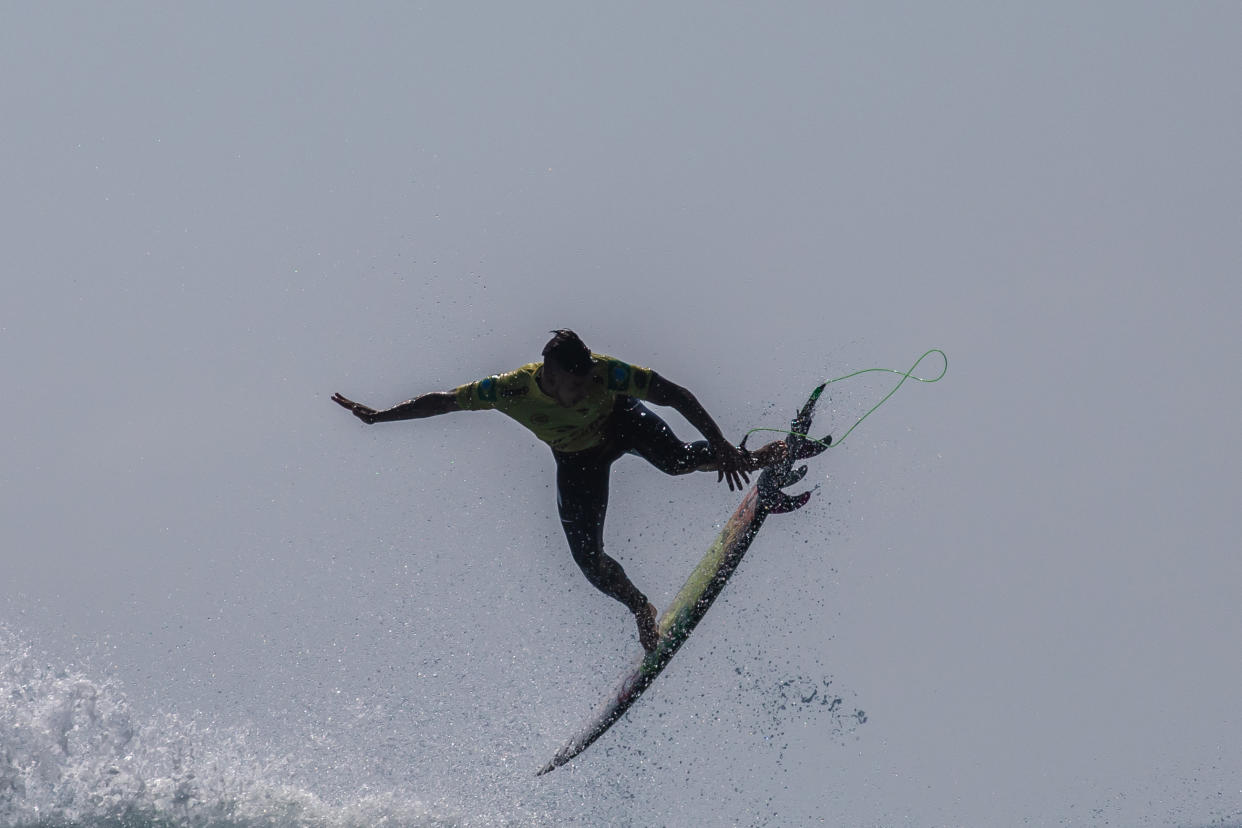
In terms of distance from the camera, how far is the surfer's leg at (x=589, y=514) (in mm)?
7602

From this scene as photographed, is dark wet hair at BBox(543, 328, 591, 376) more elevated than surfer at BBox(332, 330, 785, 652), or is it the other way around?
dark wet hair at BBox(543, 328, 591, 376)

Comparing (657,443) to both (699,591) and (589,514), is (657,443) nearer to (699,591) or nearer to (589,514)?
(589,514)

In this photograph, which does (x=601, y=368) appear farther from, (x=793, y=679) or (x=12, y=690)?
(x=12, y=690)

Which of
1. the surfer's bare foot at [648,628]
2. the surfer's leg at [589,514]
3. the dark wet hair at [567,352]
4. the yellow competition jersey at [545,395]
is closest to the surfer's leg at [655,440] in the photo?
the surfer's leg at [589,514]

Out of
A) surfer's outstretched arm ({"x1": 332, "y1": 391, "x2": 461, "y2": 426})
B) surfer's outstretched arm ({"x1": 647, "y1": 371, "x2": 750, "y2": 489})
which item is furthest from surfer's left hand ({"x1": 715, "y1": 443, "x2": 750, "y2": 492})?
surfer's outstretched arm ({"x1": 332, "y1": 391, "x2": 461, "y2": 426})

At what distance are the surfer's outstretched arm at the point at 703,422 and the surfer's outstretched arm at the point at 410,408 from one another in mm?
1207

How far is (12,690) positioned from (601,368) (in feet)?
23.1

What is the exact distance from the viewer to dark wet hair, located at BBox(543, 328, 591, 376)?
631cm

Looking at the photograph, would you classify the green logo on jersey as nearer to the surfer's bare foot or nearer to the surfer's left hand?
the surfer's left hand

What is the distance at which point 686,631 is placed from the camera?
859 cm

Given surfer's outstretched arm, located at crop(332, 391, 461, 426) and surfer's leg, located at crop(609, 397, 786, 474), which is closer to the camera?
surfer's outstretched arm, located at crop(332, 391, 461, 426)

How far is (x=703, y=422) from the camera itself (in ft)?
22.6

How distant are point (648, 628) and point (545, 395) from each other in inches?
95.6

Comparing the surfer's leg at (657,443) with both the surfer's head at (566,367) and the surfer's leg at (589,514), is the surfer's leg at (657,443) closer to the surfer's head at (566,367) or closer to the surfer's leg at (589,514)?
the surfer's leg at (589,514)
